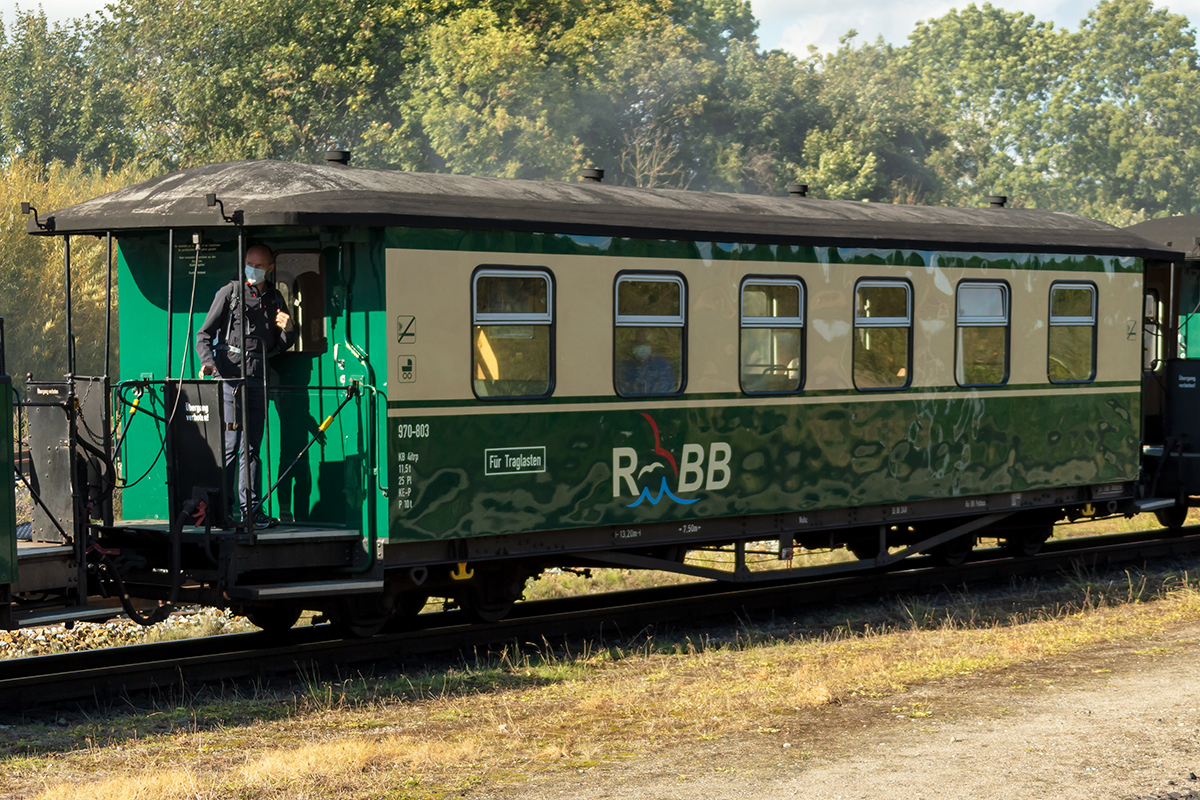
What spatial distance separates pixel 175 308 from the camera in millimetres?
10148

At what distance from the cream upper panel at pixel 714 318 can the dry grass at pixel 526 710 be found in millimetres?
1993

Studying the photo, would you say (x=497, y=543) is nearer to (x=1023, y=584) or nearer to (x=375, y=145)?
(x=1023, y=584)

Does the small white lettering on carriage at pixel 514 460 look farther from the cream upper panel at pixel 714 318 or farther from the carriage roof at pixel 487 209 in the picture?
the carriage roof at pixel 487 209

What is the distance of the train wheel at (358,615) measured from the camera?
9.76m

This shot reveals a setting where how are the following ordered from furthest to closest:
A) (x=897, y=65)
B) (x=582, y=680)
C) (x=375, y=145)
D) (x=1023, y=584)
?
(x=897, y=65), (x=375, y=145), (x=1023, y=584), (x=582, y=680)

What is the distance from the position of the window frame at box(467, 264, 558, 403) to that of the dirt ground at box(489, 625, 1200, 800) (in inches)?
124

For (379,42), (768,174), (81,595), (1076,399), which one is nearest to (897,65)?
(768,174)

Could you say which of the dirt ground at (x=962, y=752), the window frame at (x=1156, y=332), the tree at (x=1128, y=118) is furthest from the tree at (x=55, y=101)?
the tree at (x=1128, y=118)

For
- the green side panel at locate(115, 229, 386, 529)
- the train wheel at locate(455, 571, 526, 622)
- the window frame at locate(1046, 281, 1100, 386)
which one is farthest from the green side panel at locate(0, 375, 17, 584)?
the window frame at locate(1046, 281, 1100, 386)

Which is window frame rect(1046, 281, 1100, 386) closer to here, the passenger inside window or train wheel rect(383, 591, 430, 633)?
the passenger inside window

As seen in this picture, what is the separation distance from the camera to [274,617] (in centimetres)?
1019

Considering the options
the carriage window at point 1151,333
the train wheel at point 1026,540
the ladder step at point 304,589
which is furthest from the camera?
the train wheel at point 1026,540

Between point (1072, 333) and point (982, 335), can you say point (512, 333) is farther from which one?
point (1072, 333)

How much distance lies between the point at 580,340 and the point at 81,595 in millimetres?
3808
